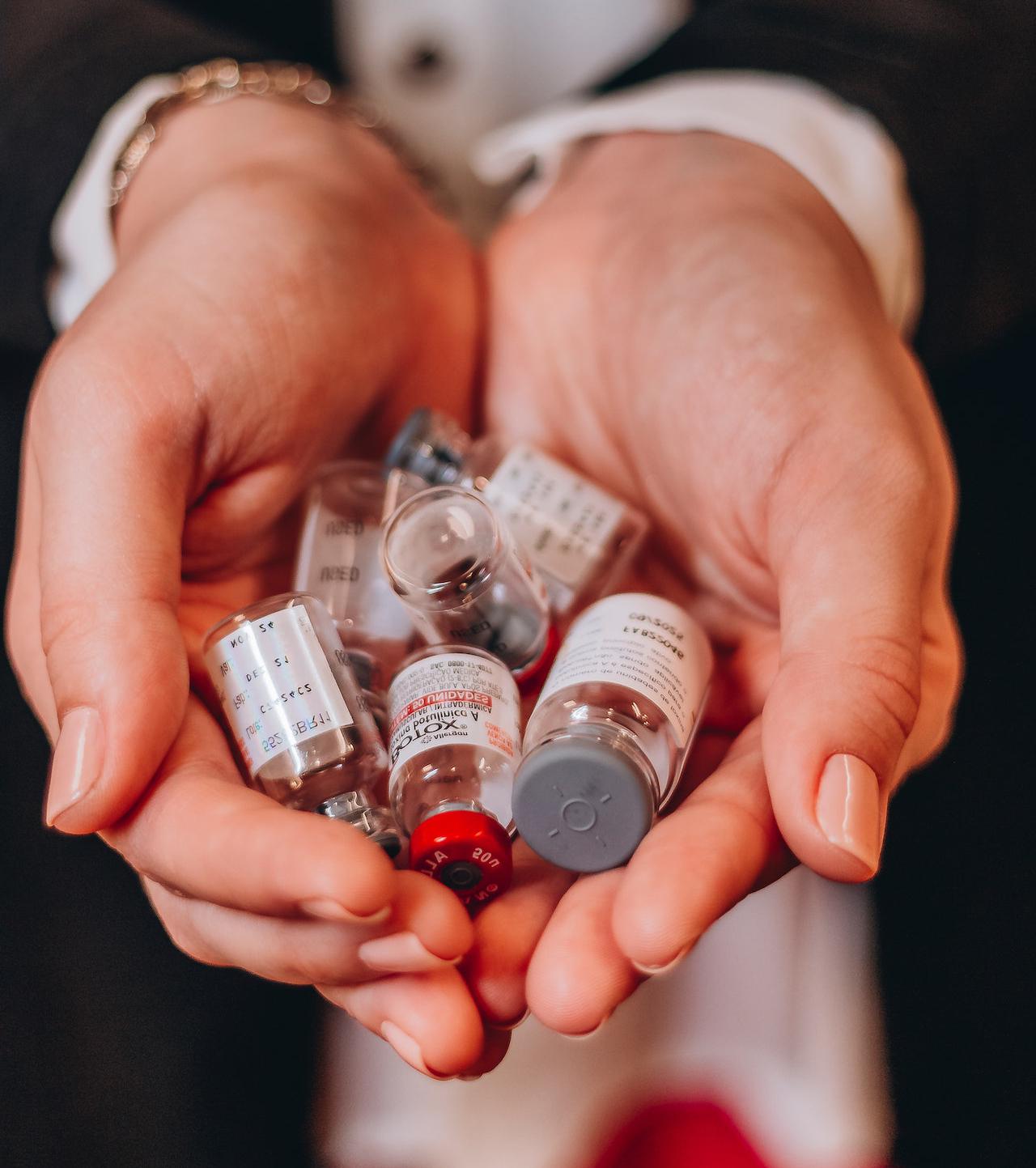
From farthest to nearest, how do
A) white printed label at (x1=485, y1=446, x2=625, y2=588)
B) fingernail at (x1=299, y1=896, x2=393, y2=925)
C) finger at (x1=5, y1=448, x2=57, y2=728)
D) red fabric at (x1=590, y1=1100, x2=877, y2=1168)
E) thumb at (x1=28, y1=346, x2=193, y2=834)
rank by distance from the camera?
red fabric at (x1=590, y1=1100, x2=877, y2=1168), white printed label at (x1=485, y1=446, x2=625, y2=588), finger at (x1=5, y1=448, x2=57, y2=728), thumb at (x1=28, y1=346, x2=193, y2=834), fingernail at (x1=299, y1=896, x2=393, y2=925)

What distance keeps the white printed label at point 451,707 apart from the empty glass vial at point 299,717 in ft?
0.14

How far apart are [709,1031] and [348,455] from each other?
107 centimetres

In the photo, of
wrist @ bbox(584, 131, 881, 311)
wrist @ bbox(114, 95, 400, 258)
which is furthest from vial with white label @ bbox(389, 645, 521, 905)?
wrist @ bbox(114, 95, 400, 258)

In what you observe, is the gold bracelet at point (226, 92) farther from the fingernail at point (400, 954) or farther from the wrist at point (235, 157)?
the fingernail at point (400, 954)

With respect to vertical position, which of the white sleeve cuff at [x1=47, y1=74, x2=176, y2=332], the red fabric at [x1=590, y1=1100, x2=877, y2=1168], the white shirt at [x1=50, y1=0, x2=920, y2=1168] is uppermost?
the white sleeve cuff at [x1=47, y1=74, x2=176, y2=332]

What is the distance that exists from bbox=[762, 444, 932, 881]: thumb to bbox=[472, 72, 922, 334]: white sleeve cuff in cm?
56

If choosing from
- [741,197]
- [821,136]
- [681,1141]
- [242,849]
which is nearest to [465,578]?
[242,849]

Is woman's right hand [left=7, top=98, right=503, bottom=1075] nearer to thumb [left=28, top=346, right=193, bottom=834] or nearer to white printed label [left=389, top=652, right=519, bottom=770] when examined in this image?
thumb [left=28, top=346, right=193, bottom=834]

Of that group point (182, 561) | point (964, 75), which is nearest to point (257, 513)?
point (182, 561)

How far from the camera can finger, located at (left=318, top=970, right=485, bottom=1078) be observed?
2.36ft

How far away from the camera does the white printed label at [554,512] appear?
1091mm

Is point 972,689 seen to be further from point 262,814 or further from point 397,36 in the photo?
point 397,36

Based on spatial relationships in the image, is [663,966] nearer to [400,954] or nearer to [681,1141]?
[400,954]

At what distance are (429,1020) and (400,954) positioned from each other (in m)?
0.06
